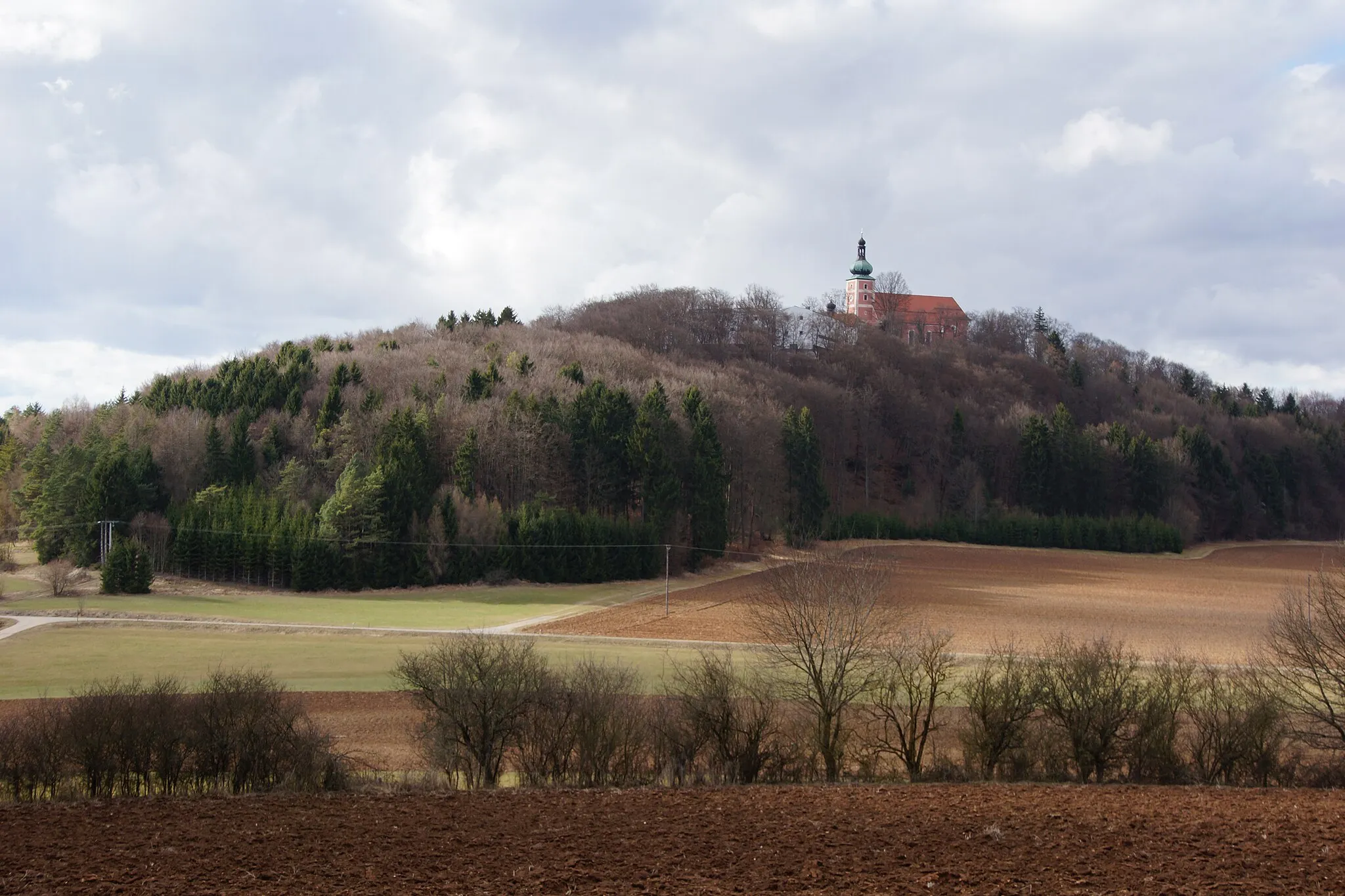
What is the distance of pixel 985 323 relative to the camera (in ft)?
501

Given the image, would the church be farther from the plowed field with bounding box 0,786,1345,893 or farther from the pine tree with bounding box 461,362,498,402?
the plowed field with bounding box 0,786,1345,893

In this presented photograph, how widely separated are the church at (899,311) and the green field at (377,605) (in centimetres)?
10098

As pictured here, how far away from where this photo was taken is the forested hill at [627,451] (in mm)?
63344

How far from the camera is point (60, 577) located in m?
54.0

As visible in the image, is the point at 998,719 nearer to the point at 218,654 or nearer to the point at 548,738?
the point at 548,738

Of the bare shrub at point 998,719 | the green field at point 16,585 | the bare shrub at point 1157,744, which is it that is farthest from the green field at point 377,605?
the bare shrub at point 1157,744

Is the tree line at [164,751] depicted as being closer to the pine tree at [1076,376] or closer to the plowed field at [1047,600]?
the plowed field at [1047,600]

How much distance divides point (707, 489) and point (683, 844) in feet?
197

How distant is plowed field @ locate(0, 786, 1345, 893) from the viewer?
12.1m

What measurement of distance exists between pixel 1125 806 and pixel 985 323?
14348cm

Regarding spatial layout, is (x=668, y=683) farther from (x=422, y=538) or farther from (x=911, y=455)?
(x=911, y=455)

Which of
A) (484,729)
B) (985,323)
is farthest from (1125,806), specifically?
(985,323)

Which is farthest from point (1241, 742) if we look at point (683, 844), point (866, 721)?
point (683, 844)

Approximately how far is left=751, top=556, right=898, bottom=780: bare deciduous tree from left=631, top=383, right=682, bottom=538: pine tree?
45.3 m
